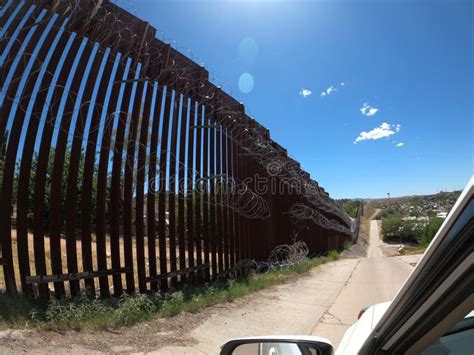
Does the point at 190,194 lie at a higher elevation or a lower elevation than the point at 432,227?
higher

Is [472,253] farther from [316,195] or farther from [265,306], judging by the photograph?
[316,195]

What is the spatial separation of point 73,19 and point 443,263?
5249mm

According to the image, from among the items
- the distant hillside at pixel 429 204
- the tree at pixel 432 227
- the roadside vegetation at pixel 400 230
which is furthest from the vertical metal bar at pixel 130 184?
the roadside vegetation at pixel 400 230

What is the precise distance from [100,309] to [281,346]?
122 inches

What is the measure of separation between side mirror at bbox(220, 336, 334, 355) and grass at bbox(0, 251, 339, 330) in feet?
8.59

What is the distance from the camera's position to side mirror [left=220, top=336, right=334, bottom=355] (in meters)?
1.80

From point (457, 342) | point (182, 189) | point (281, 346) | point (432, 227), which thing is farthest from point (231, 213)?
point (432, 227)

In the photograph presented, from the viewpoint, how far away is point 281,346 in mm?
2195

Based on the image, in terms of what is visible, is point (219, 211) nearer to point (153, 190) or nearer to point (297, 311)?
point (153, 190)

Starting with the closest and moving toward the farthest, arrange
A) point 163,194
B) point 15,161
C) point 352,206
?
point 15,161 → point 163,194 → point 352,206

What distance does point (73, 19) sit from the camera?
519 cm

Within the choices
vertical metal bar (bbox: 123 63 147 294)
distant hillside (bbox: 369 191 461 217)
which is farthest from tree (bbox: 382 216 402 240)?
vertical metal bar (bbox: 123 63 147 294)

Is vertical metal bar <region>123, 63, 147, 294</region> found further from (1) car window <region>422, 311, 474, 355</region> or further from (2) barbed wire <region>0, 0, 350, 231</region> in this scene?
(1) car window <region>422, 311, 474, 355</region>

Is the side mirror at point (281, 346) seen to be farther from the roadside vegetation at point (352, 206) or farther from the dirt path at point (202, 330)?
the roadside vegetation at point (352, 206)
